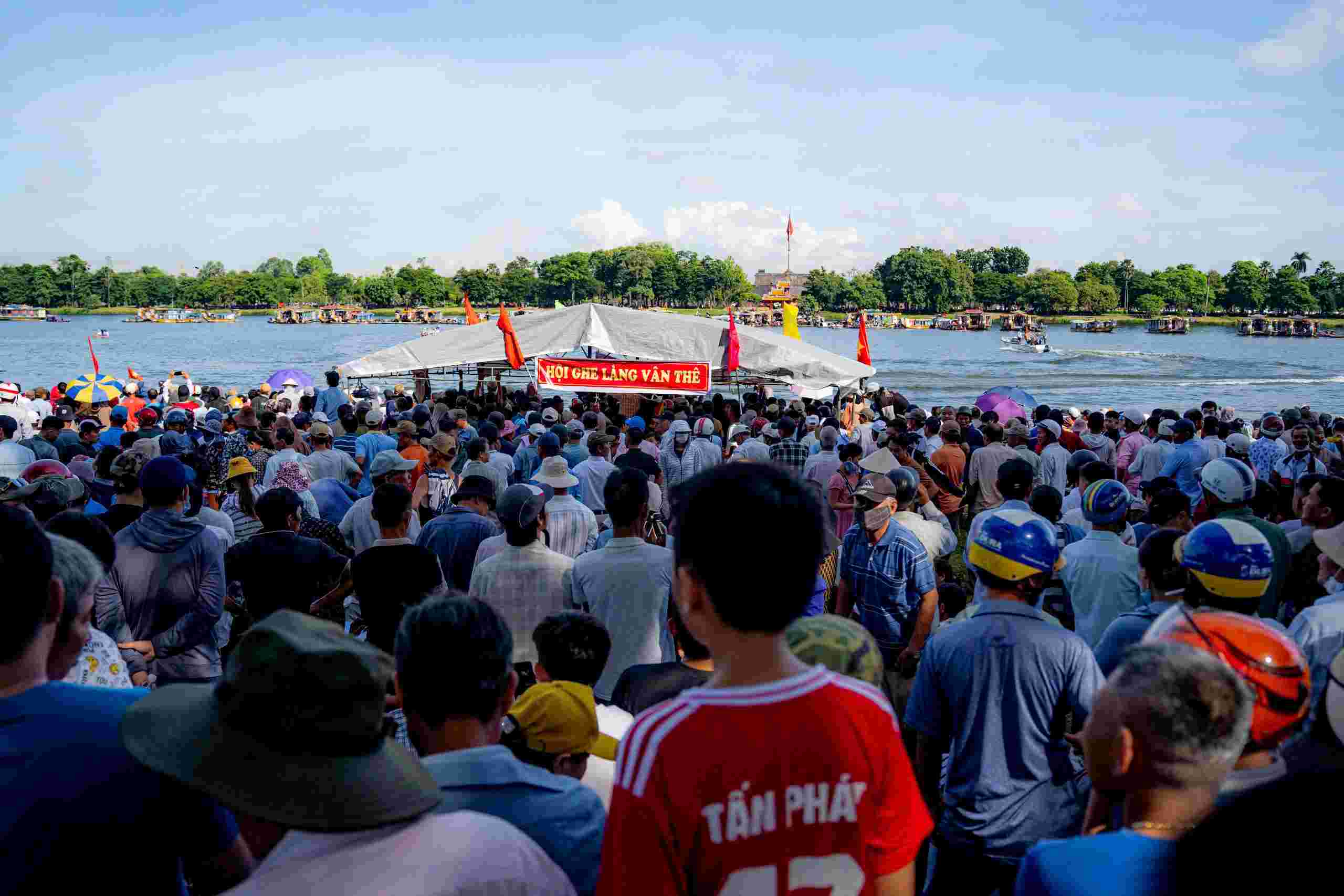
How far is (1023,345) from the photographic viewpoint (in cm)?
8775

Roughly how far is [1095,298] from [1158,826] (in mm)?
175135

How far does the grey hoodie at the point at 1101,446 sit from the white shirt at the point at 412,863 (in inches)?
393

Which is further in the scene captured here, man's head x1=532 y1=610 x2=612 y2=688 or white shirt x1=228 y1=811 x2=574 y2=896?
man's head x1=532 y1=610 x2=612 y2=688

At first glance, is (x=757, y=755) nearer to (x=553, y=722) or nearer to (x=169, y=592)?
(x=553, y=722)

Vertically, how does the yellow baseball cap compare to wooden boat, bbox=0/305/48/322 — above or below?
below

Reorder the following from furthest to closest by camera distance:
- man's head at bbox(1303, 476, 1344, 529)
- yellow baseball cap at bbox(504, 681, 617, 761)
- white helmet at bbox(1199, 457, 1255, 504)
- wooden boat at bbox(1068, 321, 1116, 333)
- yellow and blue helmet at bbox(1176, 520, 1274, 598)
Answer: wooden boat at bbox(1068, 321, 1116, 333)
white helmet at bbox(1199, 457, 1255, 504)
man's head at bbox(1303, 476, 1344, 529)
yellow and blue helmet at bbox(1176, 520, 1274, 598)
yellow baseball cap at bbox(504, 681, 617, 761)

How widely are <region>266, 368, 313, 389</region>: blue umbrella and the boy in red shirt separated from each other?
15.5m

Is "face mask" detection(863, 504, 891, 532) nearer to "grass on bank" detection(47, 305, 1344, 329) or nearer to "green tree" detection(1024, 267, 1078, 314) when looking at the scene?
"grass on bank" detection(47, 305, 1344, 329)

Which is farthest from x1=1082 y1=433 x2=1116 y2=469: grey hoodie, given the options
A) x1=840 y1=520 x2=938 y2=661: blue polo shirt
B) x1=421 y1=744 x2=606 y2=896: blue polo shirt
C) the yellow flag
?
x1=421 y1=744 x2=606 y2=896: blue polo shirt

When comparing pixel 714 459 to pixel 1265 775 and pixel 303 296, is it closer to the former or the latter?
pixel 1265 775

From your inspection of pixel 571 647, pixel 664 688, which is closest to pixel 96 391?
pixel 571 647

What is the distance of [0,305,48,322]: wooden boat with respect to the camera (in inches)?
6166

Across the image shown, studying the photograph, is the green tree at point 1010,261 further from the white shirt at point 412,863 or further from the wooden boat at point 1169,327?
the white shirt at point 412,863

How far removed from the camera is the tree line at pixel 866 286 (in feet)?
512
